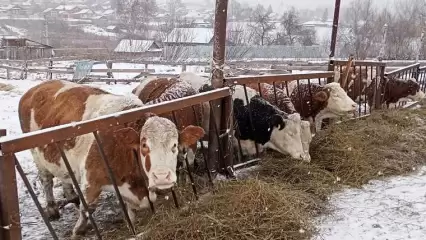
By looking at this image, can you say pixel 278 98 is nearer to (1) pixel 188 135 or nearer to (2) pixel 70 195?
(1) pixel 188 135

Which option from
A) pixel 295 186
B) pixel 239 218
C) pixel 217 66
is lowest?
pixel 295 186

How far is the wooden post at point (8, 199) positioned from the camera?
2625 mm

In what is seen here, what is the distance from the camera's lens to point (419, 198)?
4.59m

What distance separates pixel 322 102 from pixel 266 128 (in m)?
2.13

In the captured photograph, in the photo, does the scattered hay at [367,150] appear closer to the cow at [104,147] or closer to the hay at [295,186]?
the hay at [295,186]

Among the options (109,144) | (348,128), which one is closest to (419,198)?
(348,128)

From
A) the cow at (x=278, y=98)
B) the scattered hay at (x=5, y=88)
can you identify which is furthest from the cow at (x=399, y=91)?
the scattered hay at (x=5, y=88)

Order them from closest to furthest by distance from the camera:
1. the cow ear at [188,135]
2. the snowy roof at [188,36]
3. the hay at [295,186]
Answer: the hay at [295,186]
the cow ear at [188,135]
the snowy roof at [188,36]

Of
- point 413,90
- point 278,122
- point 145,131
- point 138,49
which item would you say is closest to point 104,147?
point 145,131

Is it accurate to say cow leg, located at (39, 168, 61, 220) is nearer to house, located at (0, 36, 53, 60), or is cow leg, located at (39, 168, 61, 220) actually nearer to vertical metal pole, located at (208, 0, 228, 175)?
vertical metal pole, located at (208, 0, 228, 175)

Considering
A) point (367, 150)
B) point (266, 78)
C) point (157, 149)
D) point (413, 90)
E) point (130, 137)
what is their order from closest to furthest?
1. point (157, 149)
2. point (130, 137)
3. point (266, 78)
4. point (367, 150)
5. point (413, 90)

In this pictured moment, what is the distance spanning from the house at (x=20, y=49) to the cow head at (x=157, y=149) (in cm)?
3360

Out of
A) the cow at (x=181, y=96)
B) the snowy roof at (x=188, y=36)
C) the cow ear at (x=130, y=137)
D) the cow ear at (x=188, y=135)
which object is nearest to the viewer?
the cow ear at (x=130, y=137)

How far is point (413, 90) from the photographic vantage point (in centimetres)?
1089
